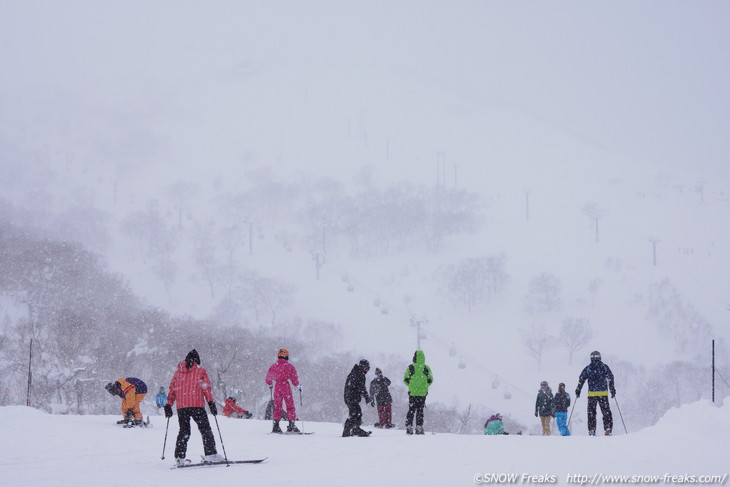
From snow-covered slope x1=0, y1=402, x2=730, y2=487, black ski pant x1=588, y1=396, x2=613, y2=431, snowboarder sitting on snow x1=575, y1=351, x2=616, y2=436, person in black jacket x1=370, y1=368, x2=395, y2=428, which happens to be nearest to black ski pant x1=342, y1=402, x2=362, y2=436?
snow-covered slope x1=0, y1=402, x2=730, y2=487

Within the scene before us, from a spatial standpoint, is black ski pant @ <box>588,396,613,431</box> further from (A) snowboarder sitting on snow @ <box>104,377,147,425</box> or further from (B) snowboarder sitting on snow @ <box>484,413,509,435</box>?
(A) snowboarder sitting on snow @ <box>104,377,147,425</box>

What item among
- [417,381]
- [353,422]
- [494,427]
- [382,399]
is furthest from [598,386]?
[382,399]

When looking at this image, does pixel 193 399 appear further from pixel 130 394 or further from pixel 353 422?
pixel 130 394

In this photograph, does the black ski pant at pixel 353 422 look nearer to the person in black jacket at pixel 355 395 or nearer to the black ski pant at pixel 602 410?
the person in black jacket at pixel 355 395

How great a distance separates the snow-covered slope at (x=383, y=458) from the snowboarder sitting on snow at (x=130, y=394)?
2.06 m

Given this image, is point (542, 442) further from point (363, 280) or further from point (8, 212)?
point (8, 212)

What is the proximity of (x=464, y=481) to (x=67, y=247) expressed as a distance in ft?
279

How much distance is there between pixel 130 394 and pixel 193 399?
6.98 metres

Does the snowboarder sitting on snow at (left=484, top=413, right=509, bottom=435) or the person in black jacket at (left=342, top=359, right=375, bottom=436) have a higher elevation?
the person in black jacket at (left=342, top=359, right=375, bottom=436)

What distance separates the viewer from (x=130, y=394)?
→ 17.4 meters

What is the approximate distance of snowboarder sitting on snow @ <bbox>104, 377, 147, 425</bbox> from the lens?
17.3 m

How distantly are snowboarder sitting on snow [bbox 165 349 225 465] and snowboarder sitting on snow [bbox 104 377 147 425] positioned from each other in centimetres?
646

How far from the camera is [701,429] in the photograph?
11.1 meters

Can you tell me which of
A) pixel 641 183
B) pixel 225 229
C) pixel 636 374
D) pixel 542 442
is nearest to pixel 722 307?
pixel 636 374
